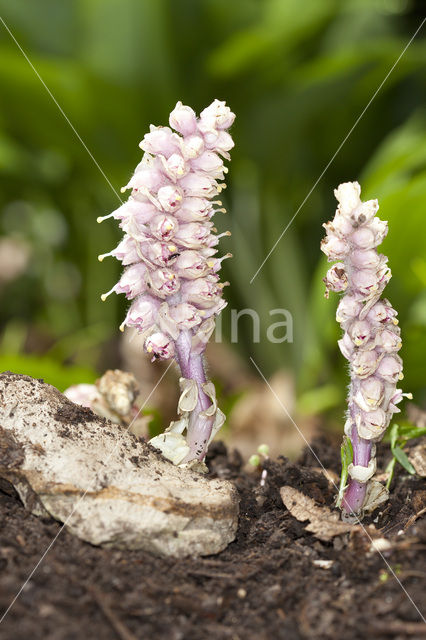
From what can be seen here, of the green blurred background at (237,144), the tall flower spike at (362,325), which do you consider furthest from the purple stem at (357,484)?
the green blurred background at (237,144)

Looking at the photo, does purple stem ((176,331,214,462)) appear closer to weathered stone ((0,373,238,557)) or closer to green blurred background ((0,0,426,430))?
weathered stone ((0,373,238,557))

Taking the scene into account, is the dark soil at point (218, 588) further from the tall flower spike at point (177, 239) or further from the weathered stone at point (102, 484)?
the tall flower spike at point (177, 239)

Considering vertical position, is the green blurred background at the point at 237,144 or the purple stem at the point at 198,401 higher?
the green blurred background at the point at 237,144

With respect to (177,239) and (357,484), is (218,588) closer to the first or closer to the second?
(357,484)

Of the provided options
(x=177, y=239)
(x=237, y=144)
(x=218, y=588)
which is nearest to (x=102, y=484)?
(x=218, y=588)

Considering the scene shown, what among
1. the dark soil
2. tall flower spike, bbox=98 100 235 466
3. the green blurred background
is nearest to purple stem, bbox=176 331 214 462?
tall flower spike, bbox=98 100 235 466
